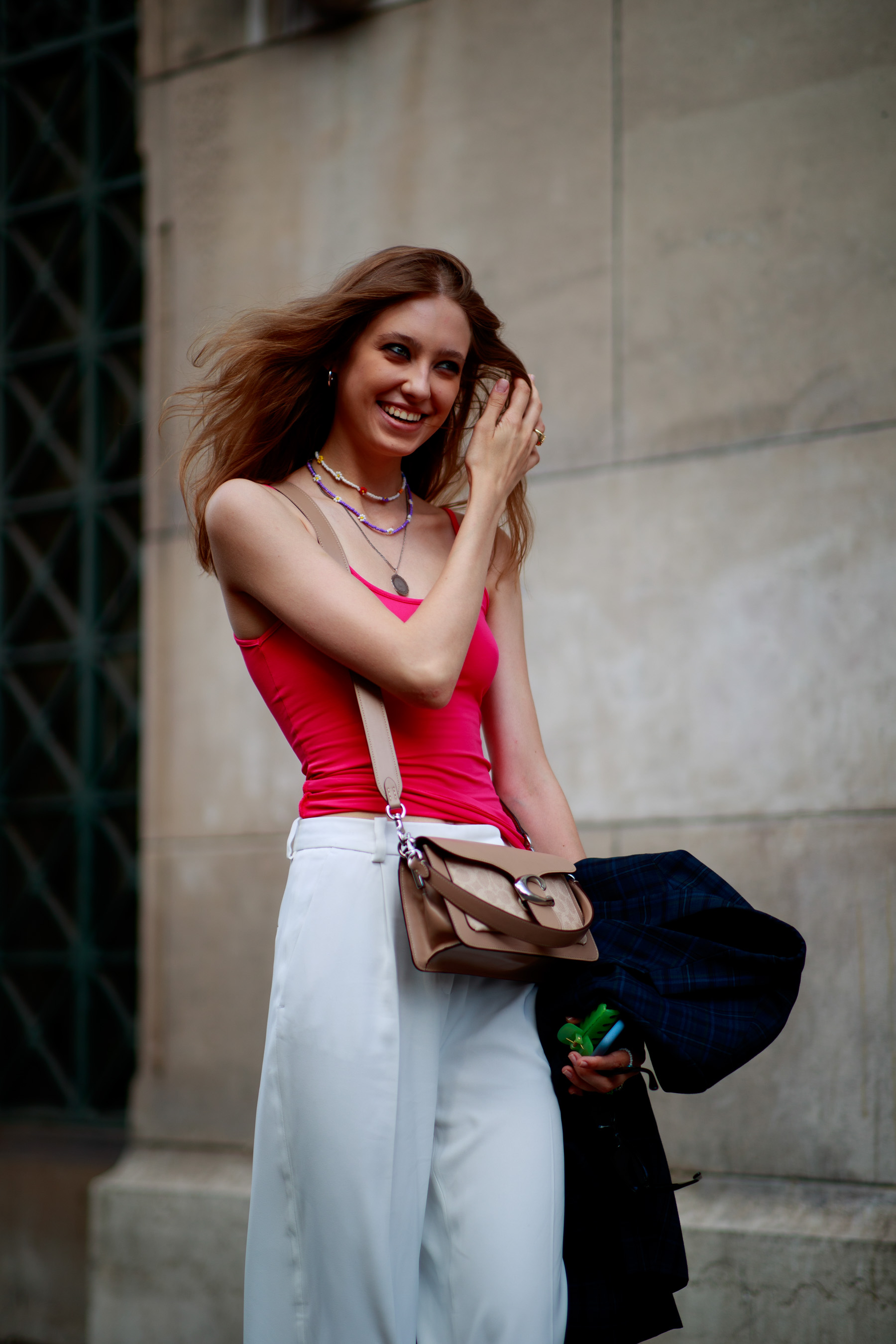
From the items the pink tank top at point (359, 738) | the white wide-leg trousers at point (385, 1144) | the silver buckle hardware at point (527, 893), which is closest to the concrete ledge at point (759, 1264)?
the white wide-leg trousers at point (385, 1144)

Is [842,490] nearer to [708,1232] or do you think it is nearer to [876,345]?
[876,345]

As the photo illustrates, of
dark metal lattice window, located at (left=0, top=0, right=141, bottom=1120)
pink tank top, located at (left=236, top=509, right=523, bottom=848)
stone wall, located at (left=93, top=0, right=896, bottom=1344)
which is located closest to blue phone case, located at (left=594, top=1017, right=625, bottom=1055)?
pink tank top, located at (left=236, top=509, right=523, bottom=848)

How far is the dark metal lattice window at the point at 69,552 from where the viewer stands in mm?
5199

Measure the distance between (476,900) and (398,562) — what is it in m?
0.77

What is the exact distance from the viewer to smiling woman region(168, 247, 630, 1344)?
81.4 inches

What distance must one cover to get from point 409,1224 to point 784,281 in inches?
116

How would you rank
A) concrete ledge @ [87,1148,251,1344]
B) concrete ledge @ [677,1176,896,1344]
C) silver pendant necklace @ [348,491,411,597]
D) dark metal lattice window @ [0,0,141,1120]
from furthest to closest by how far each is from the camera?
1. dark metal lattice window @ [0,0,141,1120]
2. concrete ledge @ [87,1148,251,1344]
3. concrete ledge @ [677,1176,896,1344]
4. silver pendant necklace @ [348,491,411,597]

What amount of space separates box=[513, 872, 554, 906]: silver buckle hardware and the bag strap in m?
0.24

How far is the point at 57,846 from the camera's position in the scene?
17.4 ft

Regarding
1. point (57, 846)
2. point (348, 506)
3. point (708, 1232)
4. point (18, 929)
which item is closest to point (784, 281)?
point (348, 506)

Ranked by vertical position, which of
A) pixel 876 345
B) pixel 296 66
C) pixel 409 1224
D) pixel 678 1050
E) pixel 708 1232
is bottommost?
pixel 708 1232

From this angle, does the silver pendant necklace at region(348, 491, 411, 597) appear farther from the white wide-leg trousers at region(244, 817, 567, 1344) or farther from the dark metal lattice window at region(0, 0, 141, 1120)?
the dark metal lattice window at region(0, 0, 141, 1120)

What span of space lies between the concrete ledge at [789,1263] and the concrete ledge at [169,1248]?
1524mm

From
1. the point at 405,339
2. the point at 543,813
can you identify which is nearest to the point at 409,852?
the point at 543,813
